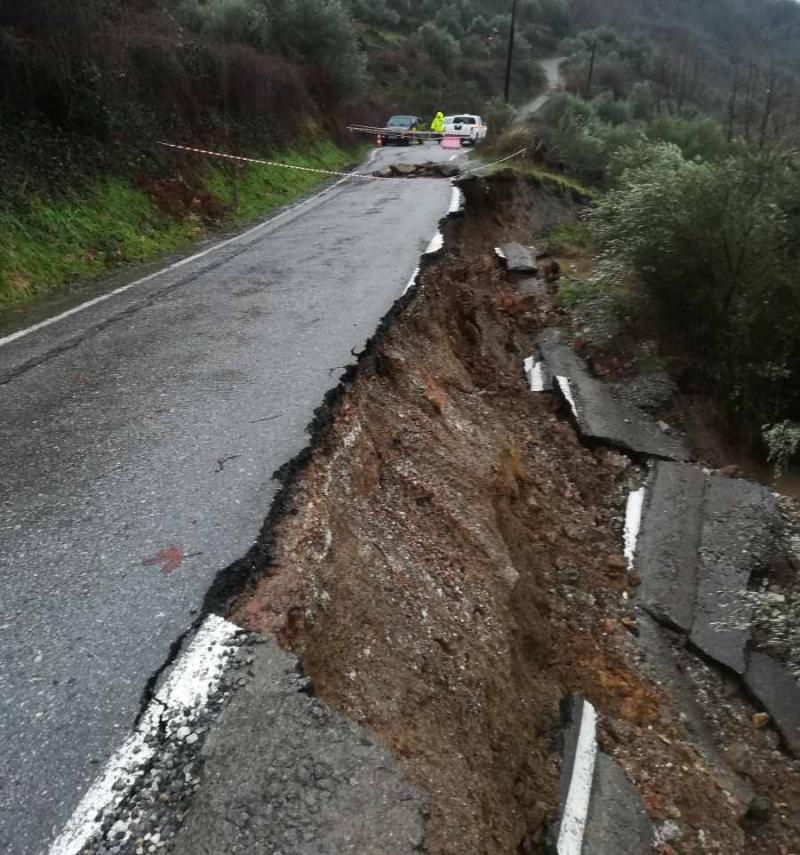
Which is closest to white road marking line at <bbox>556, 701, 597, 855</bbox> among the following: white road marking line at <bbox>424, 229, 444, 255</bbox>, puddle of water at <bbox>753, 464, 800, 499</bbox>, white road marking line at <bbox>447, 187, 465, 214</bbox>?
puddle of water at <bbox>753, 464, 800, 499</bbox>

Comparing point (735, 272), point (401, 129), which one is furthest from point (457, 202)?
point (401, 129)

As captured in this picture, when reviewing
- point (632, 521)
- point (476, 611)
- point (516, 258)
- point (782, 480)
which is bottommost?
point (782, 480)

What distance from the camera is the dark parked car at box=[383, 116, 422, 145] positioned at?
1205 inches

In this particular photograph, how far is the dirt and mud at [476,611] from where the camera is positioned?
9.86ft

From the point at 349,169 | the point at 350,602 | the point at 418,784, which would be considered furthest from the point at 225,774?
the point at 349,169

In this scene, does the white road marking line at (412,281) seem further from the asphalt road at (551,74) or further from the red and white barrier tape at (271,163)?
the asphalt road at (551,74)

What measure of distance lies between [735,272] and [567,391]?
2.46m

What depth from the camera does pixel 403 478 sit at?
4.75 metres

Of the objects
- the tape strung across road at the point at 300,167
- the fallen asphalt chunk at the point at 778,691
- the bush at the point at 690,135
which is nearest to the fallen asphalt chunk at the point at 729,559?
the fallen asphalt chunk at the point at 778,691

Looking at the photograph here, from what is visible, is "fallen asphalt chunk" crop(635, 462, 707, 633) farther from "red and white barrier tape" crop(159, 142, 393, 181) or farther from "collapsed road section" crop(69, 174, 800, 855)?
"red and white barrier tape" crop(159, 142, 393, 181)

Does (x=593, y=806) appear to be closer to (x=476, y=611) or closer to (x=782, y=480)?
(x=476, y=611)

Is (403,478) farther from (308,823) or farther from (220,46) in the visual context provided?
(220,46)

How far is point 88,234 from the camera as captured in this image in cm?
961

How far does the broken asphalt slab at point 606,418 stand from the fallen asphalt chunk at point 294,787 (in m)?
5.39
